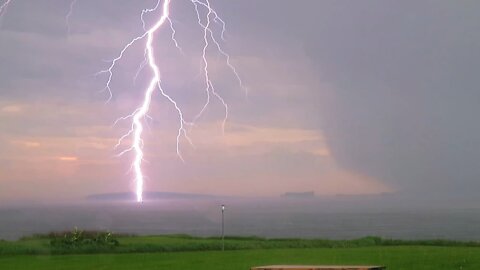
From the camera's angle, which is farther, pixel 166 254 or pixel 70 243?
pixel 70 243

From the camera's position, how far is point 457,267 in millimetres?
23375

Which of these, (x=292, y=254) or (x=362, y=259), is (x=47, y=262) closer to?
(x=292, y=254)

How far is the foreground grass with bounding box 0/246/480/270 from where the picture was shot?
81.7 feet

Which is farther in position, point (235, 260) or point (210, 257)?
point (210, 257)

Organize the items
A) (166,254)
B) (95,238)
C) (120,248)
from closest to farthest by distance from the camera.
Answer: (166,254)
(120,248)
(95,238)

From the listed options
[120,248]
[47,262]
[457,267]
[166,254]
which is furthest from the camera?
[120,248]

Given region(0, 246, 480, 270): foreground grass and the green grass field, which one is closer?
region(0, 246, 480, 270): foreground grass

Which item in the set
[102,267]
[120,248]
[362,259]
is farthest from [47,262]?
[362,259]

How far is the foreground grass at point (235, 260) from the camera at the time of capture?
2491cm

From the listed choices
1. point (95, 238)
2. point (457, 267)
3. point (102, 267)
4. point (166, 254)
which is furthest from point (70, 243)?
point (457, 267)

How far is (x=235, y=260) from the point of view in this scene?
2786 cm

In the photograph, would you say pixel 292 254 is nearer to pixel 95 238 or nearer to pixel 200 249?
pixel 200 249

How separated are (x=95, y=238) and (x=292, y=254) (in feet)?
39.8

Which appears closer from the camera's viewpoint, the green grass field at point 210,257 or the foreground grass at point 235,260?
the foreground grass at point 235,260
